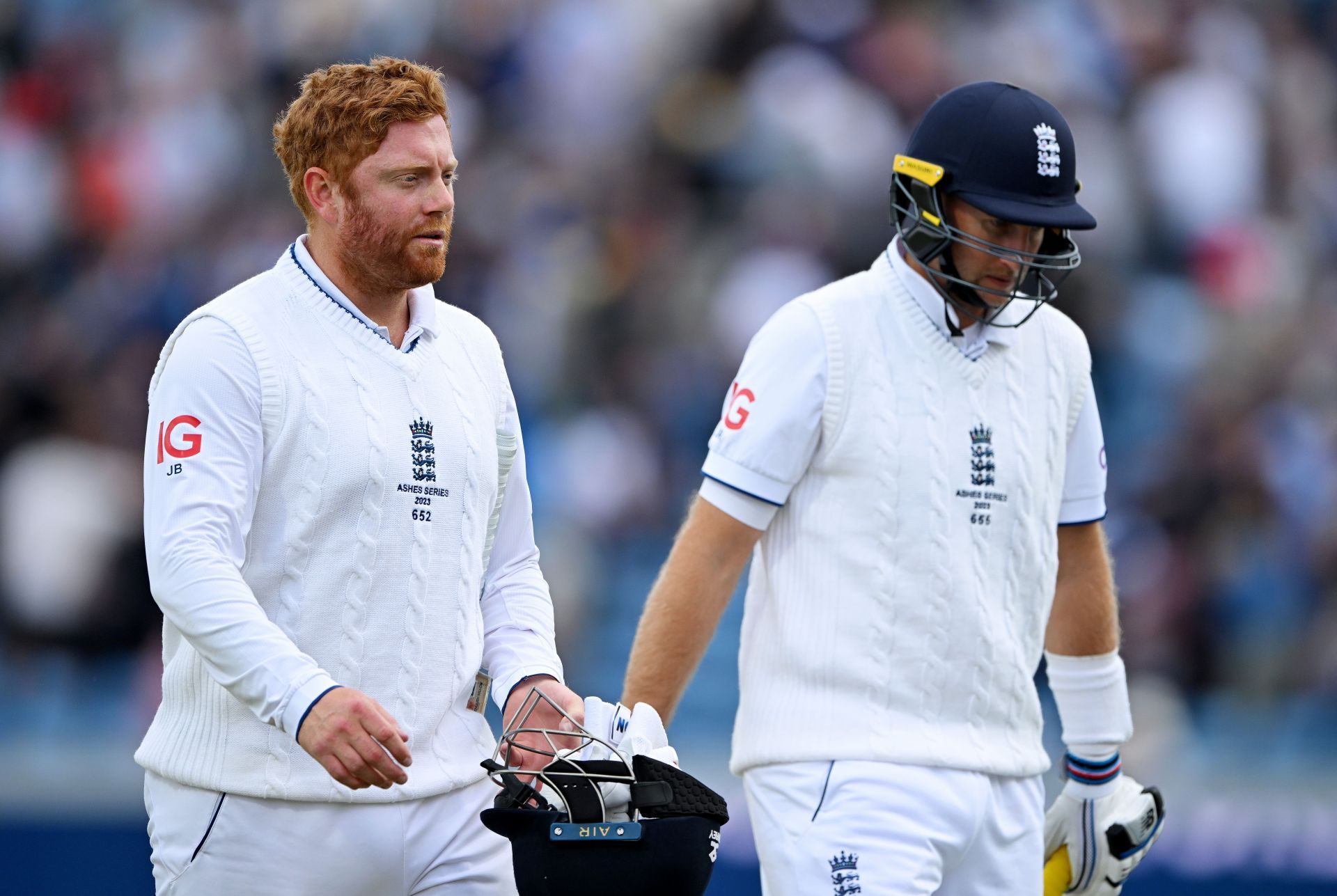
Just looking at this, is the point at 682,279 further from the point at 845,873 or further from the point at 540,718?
the point at 540,718

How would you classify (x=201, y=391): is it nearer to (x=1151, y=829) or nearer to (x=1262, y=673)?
(x=1151, y=829)

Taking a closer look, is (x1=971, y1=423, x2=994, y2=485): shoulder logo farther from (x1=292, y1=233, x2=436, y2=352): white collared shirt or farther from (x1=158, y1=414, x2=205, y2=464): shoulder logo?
(x1=158, y1=414, x2=205, y2=464): shoulder logo

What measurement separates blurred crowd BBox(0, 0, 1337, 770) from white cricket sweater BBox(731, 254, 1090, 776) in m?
3.71

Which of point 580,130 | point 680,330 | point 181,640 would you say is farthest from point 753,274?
point 181,640

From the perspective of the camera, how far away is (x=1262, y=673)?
8156mm

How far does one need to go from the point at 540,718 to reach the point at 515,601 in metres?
0.30

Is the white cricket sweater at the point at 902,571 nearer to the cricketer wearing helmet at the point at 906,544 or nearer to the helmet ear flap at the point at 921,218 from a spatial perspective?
the cricketer wearing helmet at the point at 906,544

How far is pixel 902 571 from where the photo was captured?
3.84 metres

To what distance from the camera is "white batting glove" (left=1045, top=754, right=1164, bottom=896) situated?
14.3ft

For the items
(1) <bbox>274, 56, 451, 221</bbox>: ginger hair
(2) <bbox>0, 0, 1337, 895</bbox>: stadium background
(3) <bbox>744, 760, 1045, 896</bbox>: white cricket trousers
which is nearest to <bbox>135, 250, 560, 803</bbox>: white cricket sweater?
(1) <bbox>274, 56, 451, 221</bbox>: ginger hair

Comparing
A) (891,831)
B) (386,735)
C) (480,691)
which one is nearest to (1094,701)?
(891,831)

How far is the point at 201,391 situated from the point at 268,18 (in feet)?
25.7

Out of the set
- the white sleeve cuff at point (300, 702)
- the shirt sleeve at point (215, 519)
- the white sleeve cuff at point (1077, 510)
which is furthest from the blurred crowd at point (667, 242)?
the white sleeve cuff at point (300, 702)

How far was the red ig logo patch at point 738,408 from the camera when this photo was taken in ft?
12.8
